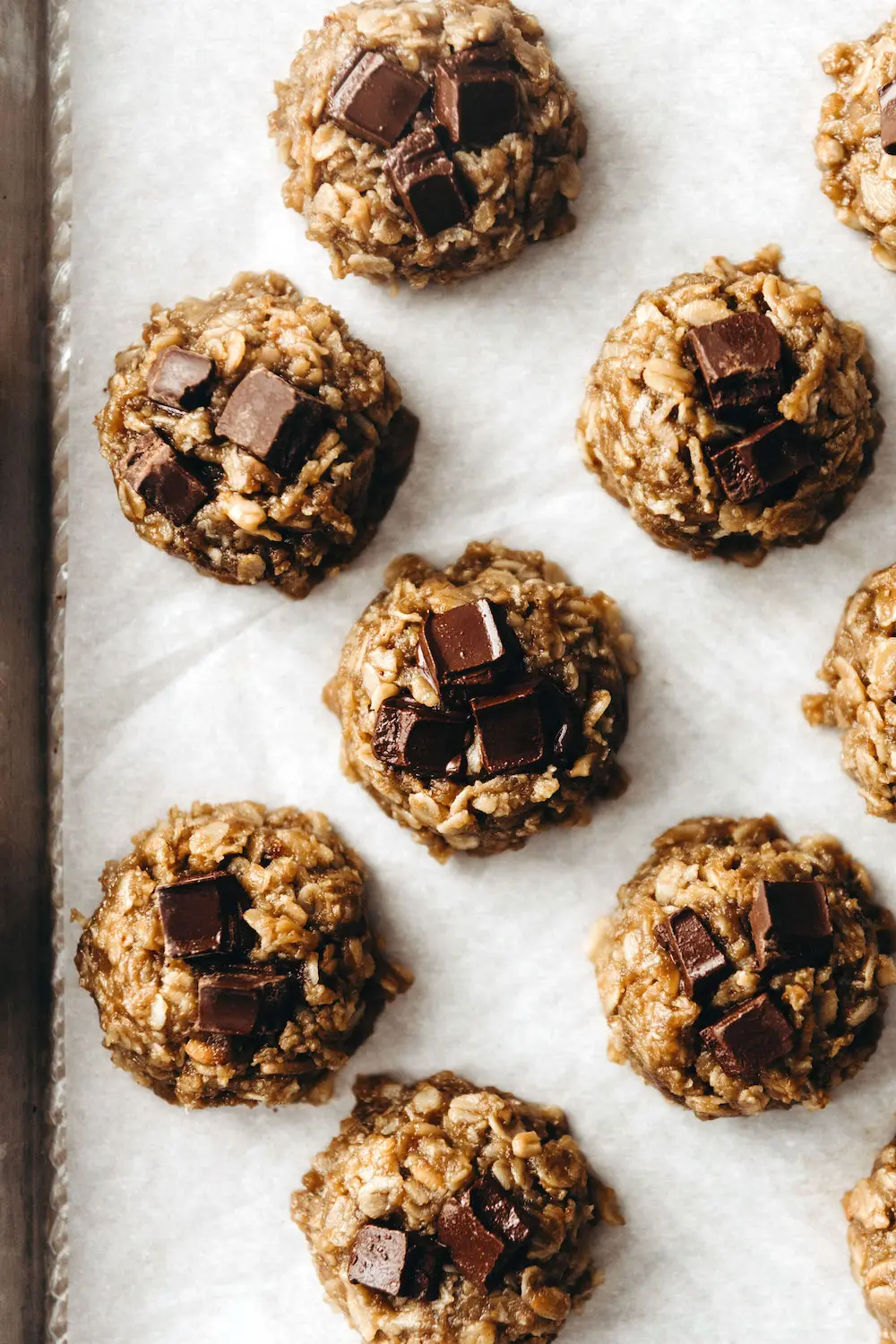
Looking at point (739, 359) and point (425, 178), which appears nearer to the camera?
point (739, 359)

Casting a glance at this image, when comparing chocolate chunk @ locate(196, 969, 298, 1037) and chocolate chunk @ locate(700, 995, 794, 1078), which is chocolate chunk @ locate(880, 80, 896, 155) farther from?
chocolate chunk @ locate(196, 969, 298, 1037)

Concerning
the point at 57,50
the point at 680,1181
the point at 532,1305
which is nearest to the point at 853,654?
the point at 680,1181

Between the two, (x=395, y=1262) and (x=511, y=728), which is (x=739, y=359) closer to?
(x=511, y=728)

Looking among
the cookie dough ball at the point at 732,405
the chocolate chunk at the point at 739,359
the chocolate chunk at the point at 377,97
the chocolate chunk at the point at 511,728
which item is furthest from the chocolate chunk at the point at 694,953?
the chocolate chunk at the point at 377,97

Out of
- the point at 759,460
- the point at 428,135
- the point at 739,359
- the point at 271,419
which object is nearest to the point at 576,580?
the point at 759,460

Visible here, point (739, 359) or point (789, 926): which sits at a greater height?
point (739, 359)

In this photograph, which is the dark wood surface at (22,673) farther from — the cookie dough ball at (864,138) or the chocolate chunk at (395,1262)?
the cookie dough ball at (864,138)

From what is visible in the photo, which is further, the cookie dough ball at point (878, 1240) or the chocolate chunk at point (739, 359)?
the cookie dough ball at point (878, 1240)
